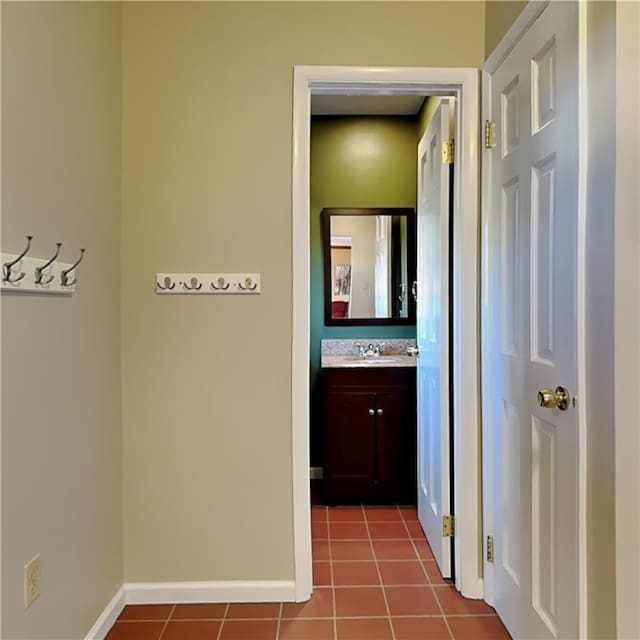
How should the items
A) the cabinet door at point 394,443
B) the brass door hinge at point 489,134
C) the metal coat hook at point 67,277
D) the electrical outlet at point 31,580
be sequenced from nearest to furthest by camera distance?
the electrical outlet at point 31,580 < the metal coat hook at point 67,277 < the brass door hinge at point 489,134 < the cabinet door at point 394,443

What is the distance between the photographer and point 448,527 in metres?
2.17

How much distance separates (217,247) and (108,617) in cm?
142

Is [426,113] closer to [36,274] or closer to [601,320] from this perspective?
[601,320]

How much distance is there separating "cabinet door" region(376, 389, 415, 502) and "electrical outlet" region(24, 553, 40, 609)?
201cm

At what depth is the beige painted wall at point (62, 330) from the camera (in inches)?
51.0

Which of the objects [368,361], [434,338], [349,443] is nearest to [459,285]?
[434,338]

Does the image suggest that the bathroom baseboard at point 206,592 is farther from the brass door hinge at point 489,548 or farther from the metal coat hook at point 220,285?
the metal coat hook at point 220,285

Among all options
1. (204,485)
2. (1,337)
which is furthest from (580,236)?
(204,485)

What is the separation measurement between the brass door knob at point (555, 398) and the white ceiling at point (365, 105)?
233 cm

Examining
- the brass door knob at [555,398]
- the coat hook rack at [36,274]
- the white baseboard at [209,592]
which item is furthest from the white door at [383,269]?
the coat hook rack at [36,274]

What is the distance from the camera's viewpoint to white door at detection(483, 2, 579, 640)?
1399 millimetres

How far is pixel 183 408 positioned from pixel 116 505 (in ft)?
1.44

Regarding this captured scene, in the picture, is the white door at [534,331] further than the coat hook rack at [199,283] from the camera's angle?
No

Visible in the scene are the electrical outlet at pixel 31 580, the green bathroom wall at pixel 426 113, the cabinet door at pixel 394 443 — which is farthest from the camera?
the cabinet door at pixel 394 443
